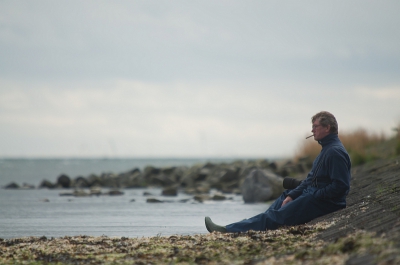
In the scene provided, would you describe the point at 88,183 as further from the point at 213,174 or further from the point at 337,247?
the point at 337,247

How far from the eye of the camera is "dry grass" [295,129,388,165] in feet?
76.0

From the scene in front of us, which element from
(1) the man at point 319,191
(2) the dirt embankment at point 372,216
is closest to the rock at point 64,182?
(2) the dirt embankment at point 372,216

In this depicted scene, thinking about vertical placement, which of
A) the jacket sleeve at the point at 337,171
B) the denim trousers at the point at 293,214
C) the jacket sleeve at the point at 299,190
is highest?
the jacket sleeve at the point at 337,171

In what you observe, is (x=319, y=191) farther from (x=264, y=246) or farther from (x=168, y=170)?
(x=168, y=170)

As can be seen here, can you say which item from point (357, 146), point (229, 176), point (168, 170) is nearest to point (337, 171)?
point (357, 146)

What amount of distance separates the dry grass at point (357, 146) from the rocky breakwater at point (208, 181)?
1133mm

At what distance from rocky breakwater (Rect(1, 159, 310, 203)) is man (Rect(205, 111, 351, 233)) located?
11.5m

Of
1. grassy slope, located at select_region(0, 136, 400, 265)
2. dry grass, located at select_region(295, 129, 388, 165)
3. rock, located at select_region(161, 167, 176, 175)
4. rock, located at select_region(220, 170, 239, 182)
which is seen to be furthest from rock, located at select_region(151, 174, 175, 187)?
grassy slope, located at select_region(0, 136, 400, 265)

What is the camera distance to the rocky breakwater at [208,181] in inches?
838

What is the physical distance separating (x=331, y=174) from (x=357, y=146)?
17244 mm

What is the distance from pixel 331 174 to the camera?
9.12m

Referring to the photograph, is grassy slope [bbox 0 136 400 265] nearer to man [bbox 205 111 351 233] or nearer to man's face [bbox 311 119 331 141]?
man [bbox 205 111 351 233]

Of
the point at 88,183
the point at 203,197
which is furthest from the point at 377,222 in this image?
the point at 88,183

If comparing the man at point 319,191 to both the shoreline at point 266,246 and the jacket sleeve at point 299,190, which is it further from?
the shoreline at point 266,246
